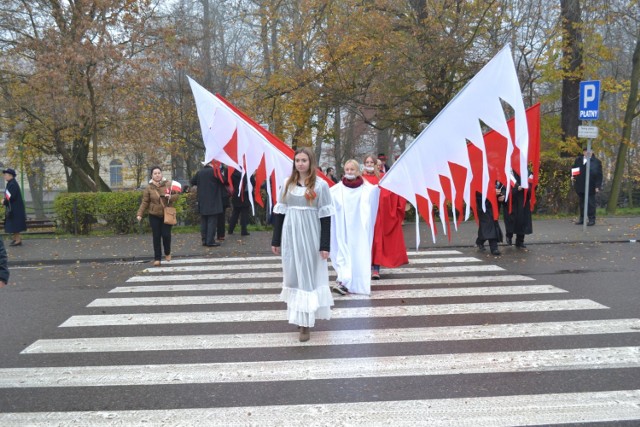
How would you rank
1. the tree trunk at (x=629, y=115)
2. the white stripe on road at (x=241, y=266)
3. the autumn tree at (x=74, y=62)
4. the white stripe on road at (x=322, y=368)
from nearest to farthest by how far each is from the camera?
the white stripe on road at (x=322, y=368) < the white stripe on road at (x=241, y=266) < the autumn tree at (x=74, y=62) < the tree trunk at (x=629, y=115)

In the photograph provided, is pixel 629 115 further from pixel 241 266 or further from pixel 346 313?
pixel 346 313

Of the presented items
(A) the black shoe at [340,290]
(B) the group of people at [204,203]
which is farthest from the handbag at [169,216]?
(A) the black shoe at [340,290]

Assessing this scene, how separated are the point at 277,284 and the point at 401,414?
187 inches

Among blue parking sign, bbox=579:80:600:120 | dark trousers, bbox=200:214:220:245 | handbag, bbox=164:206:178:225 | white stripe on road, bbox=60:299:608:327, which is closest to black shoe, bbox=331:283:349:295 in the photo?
white stripe on road, bbox=60:299:608:327

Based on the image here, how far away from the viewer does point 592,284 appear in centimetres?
794

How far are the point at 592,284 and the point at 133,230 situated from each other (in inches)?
440

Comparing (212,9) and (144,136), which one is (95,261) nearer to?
(144,136)

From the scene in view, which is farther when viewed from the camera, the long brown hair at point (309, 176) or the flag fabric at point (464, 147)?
the flag fabric at point (464, 147)

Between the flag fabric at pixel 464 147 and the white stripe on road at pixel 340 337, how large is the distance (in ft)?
5.50

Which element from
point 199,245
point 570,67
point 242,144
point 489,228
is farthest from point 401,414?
point 570,67

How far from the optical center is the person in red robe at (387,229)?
26.8 feet

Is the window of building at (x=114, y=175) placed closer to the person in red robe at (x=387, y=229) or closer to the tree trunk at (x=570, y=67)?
the tree trunk at (x=570, y=67)

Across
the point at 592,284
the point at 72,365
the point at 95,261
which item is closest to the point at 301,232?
the point at 72,365

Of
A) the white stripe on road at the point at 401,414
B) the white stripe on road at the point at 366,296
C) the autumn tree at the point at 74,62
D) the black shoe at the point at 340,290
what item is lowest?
the white stripe on road at the point at 401,414
